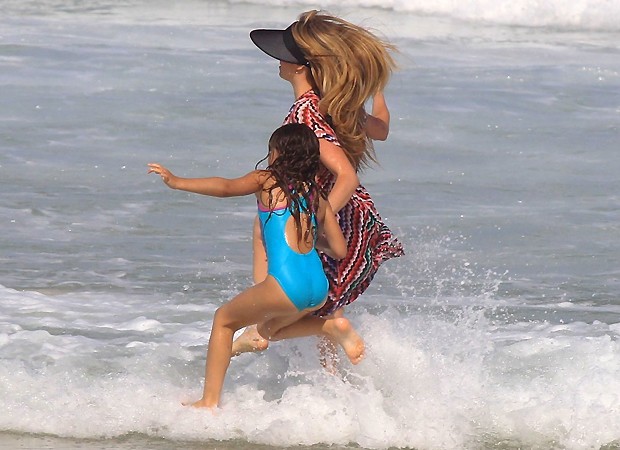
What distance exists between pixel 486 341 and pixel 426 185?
346cm

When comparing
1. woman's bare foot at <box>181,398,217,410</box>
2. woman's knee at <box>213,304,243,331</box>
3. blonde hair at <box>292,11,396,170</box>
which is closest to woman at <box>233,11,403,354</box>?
blonde hair at <box>292,11,396,170</box>

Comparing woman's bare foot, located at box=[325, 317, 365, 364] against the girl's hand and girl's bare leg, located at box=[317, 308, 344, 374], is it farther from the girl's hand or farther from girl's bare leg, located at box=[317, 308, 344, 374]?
the girl's hand

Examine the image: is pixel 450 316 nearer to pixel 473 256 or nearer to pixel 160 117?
pixel 473 256

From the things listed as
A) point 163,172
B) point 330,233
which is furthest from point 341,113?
point 163,172

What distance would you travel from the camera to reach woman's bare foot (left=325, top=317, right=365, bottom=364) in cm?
470

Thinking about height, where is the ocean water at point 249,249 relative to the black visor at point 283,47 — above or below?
below

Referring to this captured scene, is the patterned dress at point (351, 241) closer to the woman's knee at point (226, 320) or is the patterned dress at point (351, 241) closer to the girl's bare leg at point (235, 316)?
the girl's bare leg at point (235, 316)

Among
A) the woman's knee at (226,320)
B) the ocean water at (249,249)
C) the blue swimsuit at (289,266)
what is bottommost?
the ocean water at (249,249)

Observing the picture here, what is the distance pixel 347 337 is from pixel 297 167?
2.45 ft

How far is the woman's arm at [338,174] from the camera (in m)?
4.49

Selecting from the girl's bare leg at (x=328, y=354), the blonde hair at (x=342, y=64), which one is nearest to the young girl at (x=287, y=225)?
the blonde hair at (x=342, y=64)

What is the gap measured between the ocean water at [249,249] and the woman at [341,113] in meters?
0.47

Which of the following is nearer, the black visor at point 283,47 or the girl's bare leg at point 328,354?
the black visor at point 283,47

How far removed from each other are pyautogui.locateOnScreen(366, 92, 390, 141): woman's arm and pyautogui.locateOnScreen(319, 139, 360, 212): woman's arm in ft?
1.07
